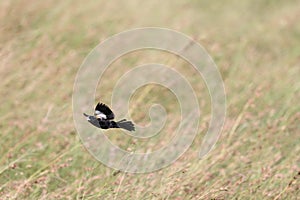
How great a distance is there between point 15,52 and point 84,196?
6.82 ft

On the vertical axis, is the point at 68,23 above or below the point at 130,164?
above

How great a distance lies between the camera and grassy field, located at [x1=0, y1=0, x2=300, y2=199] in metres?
3.24

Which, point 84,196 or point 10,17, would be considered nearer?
point 84,196

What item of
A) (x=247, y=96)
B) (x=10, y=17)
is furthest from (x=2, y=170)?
(x=10, y=17)

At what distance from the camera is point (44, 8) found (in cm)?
587

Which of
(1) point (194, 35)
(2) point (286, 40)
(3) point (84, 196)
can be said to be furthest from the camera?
(2) point (286, 40)

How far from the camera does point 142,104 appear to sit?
4539mm

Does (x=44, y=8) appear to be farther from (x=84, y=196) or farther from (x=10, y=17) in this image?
(x=84, y=196)

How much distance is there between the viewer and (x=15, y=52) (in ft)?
15.7

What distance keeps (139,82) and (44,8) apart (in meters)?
1.58

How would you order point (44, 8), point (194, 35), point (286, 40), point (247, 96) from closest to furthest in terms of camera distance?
point (247, 96), point (44, 8), point (194, 35), point (286, 40)

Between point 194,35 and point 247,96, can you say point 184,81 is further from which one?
point 194,35

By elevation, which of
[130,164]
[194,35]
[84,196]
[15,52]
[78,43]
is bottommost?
[84,196]

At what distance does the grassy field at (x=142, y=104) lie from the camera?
128 inches
